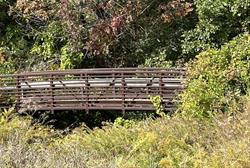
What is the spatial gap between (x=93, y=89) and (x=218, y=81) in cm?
440

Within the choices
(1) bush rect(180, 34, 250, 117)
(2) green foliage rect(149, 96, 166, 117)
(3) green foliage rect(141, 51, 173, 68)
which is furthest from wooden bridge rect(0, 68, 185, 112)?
(1) bush rect(180, 34, 250, 117)

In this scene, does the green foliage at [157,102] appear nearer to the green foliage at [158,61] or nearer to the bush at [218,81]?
the bush at [218,81]

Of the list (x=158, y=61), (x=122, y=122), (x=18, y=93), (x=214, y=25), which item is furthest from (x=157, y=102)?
(x=18, y=93)

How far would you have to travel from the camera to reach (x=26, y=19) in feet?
64.0

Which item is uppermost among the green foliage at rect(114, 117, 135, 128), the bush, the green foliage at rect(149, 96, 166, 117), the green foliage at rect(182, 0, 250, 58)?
the green foliage at rect(182, 0, 250, 58)

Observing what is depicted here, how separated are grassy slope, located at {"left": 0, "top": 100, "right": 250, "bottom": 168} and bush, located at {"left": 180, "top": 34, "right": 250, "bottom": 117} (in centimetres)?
56

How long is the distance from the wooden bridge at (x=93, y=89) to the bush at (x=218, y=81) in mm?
1306

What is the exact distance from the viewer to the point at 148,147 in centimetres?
977

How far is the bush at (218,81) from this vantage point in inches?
465

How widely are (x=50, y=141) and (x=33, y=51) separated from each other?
7.33m

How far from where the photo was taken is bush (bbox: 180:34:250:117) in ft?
38.7

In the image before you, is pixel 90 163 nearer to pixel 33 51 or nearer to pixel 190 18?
pixel 190 18

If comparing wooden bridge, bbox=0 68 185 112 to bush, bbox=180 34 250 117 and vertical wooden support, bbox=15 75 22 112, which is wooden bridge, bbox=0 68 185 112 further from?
bush, bbox=180 34 250 117

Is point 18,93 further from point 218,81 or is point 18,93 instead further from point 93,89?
point 218,81
